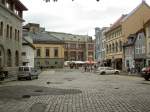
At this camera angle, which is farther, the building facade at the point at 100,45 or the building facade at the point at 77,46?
the building facade at the point at 77,46

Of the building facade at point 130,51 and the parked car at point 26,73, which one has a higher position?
the building facade at point 130,51

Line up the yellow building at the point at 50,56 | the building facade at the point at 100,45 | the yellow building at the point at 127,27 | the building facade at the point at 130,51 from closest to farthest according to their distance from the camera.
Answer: the building facade at the point at 130,51 < the yellow building at the point at 127,27 < the building facade at the point at 100,45 < the yellow building at the point at 50,56

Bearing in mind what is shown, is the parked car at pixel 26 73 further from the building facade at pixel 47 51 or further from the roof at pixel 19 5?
the building facade at pixel 47 51

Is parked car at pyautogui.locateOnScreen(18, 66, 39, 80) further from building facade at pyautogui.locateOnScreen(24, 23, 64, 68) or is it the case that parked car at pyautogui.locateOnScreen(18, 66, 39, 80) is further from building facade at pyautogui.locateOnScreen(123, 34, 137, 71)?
building facade at pyautogui.locateOnScreen(24, 23, 64, 68)

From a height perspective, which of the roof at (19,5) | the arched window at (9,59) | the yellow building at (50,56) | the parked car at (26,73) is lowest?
the parked car at (26,73)

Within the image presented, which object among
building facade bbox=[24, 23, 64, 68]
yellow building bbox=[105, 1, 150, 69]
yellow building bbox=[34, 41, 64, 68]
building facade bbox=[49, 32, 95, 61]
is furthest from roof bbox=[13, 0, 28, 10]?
building facade bbox=[49, 32, 95, 61]

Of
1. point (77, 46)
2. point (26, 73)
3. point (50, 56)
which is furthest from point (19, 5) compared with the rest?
point (77, 46)

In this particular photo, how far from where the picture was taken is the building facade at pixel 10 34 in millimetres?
44062

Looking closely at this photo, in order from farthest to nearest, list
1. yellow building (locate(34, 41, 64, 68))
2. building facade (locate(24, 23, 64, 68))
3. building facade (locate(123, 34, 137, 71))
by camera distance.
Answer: yellow building (locate(34, 41, 64, 68))
building facade (locate(24, 23, 64, 68))
building facade (locate(123, 34, 137, 71))

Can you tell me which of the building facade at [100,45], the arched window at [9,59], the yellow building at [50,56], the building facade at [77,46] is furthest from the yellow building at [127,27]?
the building facade at [77,46]

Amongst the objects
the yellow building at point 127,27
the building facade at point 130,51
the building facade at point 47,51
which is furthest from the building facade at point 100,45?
the building facade at point 130,51

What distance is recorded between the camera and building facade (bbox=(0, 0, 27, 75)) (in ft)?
145

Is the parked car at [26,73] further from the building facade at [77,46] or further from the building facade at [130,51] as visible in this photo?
the building facade at [77,46]

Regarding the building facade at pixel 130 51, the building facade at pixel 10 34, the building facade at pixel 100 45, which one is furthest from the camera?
the building facade at pixel 100 45
